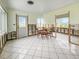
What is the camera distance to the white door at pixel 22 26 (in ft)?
25.5

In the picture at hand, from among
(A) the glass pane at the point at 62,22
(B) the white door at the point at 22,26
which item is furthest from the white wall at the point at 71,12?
(B) the white door at the point at 22,26

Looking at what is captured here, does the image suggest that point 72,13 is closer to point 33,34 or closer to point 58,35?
point 58,35

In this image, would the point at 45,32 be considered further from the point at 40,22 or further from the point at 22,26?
the point at 40,22

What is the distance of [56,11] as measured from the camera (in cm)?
786

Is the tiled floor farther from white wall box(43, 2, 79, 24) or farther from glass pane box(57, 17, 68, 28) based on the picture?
glass pane box(57, 17, 68, 28)

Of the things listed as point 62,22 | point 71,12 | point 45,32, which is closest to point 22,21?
point 45,32

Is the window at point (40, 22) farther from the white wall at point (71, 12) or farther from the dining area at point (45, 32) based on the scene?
the dining area at point (45, 32)

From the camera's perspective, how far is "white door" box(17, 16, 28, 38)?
7761 mm

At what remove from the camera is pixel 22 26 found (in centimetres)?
809

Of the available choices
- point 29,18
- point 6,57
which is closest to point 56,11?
point 29,18

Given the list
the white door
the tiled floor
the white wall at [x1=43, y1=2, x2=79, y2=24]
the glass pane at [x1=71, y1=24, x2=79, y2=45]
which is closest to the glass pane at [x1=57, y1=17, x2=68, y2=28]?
the white wall at [x1=43, y1=2, x2=79, y2=24]

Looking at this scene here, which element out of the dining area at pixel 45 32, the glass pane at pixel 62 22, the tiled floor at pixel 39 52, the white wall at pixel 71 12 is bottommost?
the tiled floor at pixel 39 52

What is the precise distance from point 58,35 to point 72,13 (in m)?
2.55

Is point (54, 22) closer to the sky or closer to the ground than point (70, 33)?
closer to the sky
